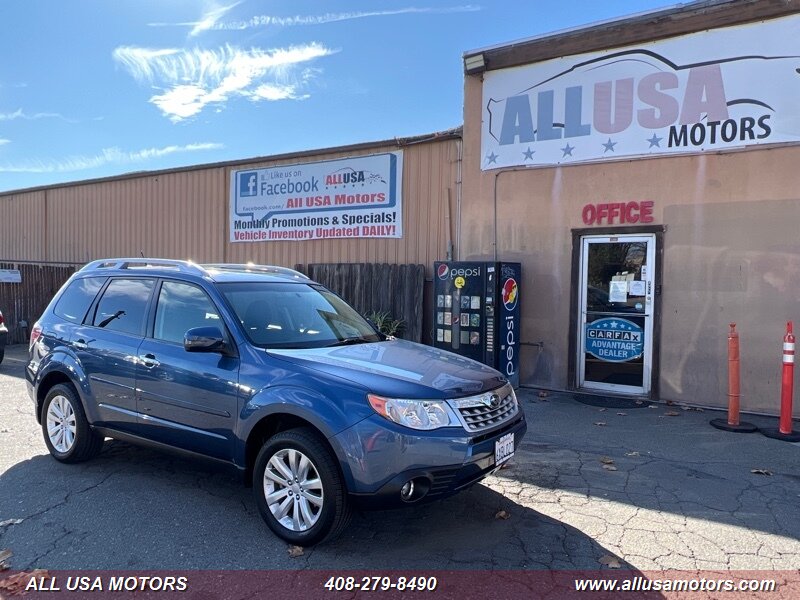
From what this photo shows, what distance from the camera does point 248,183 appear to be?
40.3ft

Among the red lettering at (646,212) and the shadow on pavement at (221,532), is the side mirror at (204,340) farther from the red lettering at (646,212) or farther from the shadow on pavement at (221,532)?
the red lettering at (646,212)

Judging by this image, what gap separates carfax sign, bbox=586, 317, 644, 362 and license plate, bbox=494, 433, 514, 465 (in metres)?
4.90

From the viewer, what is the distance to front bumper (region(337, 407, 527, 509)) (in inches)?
133

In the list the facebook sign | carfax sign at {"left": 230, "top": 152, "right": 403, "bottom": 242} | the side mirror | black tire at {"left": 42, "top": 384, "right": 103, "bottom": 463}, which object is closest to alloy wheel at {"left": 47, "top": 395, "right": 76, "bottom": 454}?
black tire at {"left": 42, "top": 384, "right": 103, "bottom": 463}

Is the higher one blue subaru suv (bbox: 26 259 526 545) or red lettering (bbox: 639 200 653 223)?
red lettering (bbox: 639 200 653 223)

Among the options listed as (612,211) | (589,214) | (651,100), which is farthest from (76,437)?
(651,100)

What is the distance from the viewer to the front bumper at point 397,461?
338 centimetres

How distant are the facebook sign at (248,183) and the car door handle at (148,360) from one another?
8.15m

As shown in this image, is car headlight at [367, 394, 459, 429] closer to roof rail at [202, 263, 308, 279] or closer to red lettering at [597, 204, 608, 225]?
roof rail at [202, 263, 308, 279]

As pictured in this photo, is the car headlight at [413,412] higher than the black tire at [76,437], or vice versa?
the car headlight at [413,412]

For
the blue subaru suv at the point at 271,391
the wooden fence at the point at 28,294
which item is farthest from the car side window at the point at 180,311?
the wooden fence at the point at 28,294

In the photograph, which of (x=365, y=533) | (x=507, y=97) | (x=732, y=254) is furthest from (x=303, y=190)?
(x=365, y=533)

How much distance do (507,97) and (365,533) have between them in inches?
281

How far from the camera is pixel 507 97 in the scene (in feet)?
29.5
